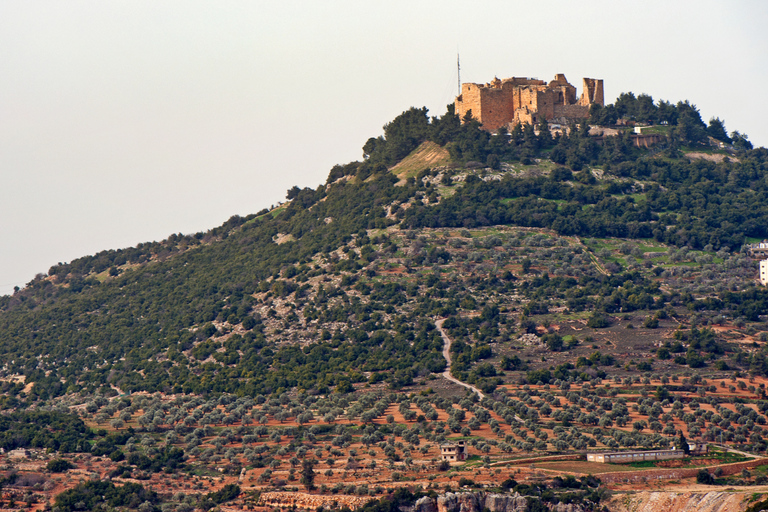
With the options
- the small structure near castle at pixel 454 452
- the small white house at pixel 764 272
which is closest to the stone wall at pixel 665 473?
the small structure near castle at pixel 454 452

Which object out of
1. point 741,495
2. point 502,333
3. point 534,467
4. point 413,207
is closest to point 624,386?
point 502,333

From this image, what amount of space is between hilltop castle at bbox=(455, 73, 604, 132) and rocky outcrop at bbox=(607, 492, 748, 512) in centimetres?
4909

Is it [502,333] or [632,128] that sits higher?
[632,128]

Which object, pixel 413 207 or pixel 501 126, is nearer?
pixel 413 207

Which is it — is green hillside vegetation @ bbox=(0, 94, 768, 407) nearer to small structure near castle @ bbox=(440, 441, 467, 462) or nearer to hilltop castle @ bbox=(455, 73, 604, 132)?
hilltop castle @ bbox=(455, 73, 604, 132)

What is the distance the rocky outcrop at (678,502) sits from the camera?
4441 centimetres

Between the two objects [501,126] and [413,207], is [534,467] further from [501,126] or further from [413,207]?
[501,126]

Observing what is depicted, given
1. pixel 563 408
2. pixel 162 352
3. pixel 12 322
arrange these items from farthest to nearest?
pixel 12 322 < pixel 162 352 < pixel 563 408

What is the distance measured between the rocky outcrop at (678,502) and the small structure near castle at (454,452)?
7.83m

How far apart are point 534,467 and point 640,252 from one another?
3474 cm

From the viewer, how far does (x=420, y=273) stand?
79188 millimetres

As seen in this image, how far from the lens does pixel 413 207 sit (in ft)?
282

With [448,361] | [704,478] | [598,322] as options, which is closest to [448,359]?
[448,361]

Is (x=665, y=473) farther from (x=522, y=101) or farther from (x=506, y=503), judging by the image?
(x=522, y=101)
